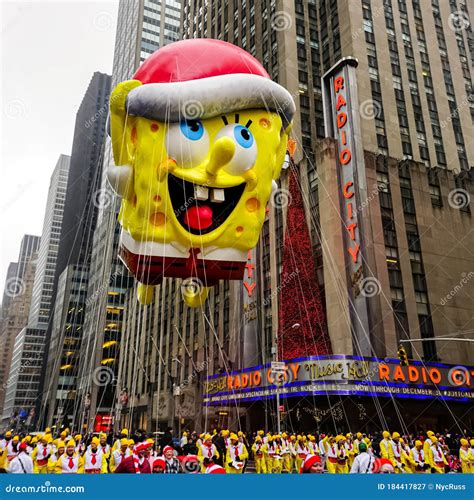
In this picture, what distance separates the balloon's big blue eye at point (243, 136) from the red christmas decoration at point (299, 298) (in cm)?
2221

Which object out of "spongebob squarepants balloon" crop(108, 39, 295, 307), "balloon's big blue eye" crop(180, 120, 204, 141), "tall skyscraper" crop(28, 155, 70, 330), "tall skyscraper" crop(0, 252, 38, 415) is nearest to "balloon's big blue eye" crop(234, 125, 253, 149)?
"spongebob squarepants balloon" crop(108, 39, 295, 307)

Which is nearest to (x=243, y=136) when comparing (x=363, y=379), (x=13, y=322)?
(x=363, y=379)

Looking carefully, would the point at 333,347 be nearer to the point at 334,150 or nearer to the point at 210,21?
the point at 334,150

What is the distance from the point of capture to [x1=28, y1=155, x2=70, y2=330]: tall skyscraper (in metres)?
154

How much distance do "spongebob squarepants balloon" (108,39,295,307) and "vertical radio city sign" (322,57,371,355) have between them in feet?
74.2

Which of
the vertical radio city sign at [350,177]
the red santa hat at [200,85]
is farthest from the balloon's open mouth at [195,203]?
the vertical radio city sign at [350,177]

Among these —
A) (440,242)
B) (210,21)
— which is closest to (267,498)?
(440,242)

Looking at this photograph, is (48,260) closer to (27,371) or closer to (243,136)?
(27,371)

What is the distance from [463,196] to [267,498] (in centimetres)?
4092

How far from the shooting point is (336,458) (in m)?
17.0

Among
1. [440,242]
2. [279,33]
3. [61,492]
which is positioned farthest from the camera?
[279,33]

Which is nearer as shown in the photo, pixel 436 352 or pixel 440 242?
pixel 436 352

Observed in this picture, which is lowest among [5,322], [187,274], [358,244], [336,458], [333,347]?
[336,458]

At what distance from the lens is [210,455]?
44.7 feet
